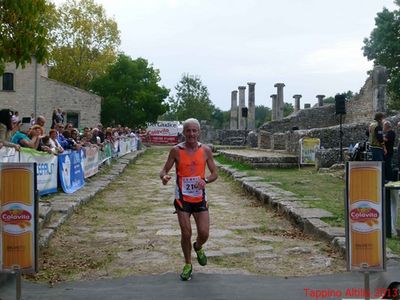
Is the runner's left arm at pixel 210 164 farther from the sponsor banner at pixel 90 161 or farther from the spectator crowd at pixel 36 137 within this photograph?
the sponsor banner at pixel 90 161

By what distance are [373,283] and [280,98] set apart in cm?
3923

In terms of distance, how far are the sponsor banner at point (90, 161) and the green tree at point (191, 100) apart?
4865 cm

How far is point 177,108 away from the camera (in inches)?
2655

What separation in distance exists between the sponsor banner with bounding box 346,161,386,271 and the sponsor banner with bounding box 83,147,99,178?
10.7 metres

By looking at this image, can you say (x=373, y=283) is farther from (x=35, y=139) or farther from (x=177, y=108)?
(x=177, y=108)

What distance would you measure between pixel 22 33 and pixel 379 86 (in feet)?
75.6

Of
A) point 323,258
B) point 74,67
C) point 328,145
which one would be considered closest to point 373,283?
point 323,258

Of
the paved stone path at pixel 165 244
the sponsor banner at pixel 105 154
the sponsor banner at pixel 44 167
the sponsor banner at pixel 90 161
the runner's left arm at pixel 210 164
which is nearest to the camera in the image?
the runner's left arm at pixel 210 164

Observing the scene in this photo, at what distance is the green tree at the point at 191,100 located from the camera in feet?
215

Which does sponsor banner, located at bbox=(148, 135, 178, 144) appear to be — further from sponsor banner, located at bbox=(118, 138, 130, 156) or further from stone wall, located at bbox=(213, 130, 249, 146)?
sponsor banner, located at bbox=(118, 138, 130, 156)

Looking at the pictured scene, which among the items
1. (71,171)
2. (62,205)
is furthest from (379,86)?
(62,205)

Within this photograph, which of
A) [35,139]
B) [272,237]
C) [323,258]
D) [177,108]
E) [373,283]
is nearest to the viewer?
[373,283]

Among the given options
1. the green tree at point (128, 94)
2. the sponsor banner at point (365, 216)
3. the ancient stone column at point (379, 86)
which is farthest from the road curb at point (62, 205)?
the green tree at point (128, 94)

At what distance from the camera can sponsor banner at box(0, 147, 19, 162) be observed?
8544 millimetres
